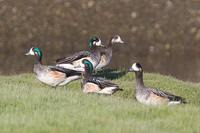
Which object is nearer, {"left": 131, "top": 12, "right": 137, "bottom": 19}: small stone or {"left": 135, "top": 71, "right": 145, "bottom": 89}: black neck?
{"left": 135, "top": 71, "right": 145, "bottom": 89}: black neck

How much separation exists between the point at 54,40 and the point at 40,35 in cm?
118

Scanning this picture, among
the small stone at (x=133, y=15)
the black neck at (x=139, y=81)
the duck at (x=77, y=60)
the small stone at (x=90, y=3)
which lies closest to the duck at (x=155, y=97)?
the black neck at (x=139, y=81)

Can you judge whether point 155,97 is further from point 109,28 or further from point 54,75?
point 109,28

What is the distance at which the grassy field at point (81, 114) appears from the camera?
12836 mm

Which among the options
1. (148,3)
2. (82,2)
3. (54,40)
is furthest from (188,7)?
(54,40)

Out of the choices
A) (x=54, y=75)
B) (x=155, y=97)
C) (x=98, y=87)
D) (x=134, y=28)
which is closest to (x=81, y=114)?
(x=155, y=97)

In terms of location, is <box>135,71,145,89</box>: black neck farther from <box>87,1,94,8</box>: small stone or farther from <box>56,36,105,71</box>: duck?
<box>87,1,94,8</box>: small stone

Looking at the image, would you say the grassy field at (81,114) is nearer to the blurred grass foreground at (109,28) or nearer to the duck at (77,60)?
the duck at (77,60)

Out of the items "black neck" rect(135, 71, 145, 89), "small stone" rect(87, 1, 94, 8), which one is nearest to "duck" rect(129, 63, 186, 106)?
"black neck" rect(135, 71, 145, 89)

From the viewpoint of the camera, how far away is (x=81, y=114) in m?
13.9

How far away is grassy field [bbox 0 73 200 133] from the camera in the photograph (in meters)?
12.8

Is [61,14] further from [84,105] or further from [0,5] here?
[84,105]

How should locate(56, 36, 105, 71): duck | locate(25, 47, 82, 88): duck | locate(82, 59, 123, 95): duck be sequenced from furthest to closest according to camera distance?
locate(56, 36, 105, 71): duck
locate(25, 47, 82, 88): duck
locate(82, 59, 123, 95): duck

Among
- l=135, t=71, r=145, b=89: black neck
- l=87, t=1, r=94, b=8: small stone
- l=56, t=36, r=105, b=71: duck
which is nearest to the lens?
l=135, t=71, r=145, b=89: black neck
